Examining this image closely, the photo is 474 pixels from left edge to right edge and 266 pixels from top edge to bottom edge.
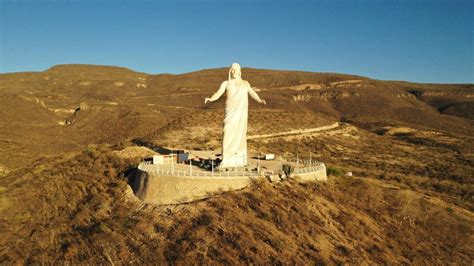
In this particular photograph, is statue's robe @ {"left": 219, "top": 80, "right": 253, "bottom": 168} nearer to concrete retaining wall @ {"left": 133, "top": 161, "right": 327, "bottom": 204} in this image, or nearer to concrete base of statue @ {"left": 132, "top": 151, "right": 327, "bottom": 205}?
concrete base of statue @ {"left": 132, "top": 151, "right": 327, "bottom": 205}

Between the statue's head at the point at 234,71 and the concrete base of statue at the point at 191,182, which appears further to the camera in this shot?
the statue's head at the point at 234,71

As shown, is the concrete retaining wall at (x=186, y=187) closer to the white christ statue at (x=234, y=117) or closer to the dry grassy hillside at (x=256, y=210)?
the dry grassy hillside at (x=256, y=210)

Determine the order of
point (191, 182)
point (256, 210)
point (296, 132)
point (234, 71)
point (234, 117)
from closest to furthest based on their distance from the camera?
point (256, 210) → point (191, 182) → point (234, 117) → point (234, 71) → point (296, 132)

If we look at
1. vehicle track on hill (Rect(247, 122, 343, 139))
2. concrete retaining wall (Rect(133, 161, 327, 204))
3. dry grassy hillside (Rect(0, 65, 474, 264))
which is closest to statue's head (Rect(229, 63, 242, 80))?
concrete retaining wall (Rect(133, 161, 327, 204))

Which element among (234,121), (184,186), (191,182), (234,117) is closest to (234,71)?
(234,117)

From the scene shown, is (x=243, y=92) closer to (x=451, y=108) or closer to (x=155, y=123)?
(x=155, y=123)

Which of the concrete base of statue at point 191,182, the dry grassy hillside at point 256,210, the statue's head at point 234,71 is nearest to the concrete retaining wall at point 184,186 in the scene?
the concrete base of statue at point 191,182

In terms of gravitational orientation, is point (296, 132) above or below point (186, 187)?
below

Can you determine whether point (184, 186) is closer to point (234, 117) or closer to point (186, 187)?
point (186, 187)

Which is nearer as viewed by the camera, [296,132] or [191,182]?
[191,182]
